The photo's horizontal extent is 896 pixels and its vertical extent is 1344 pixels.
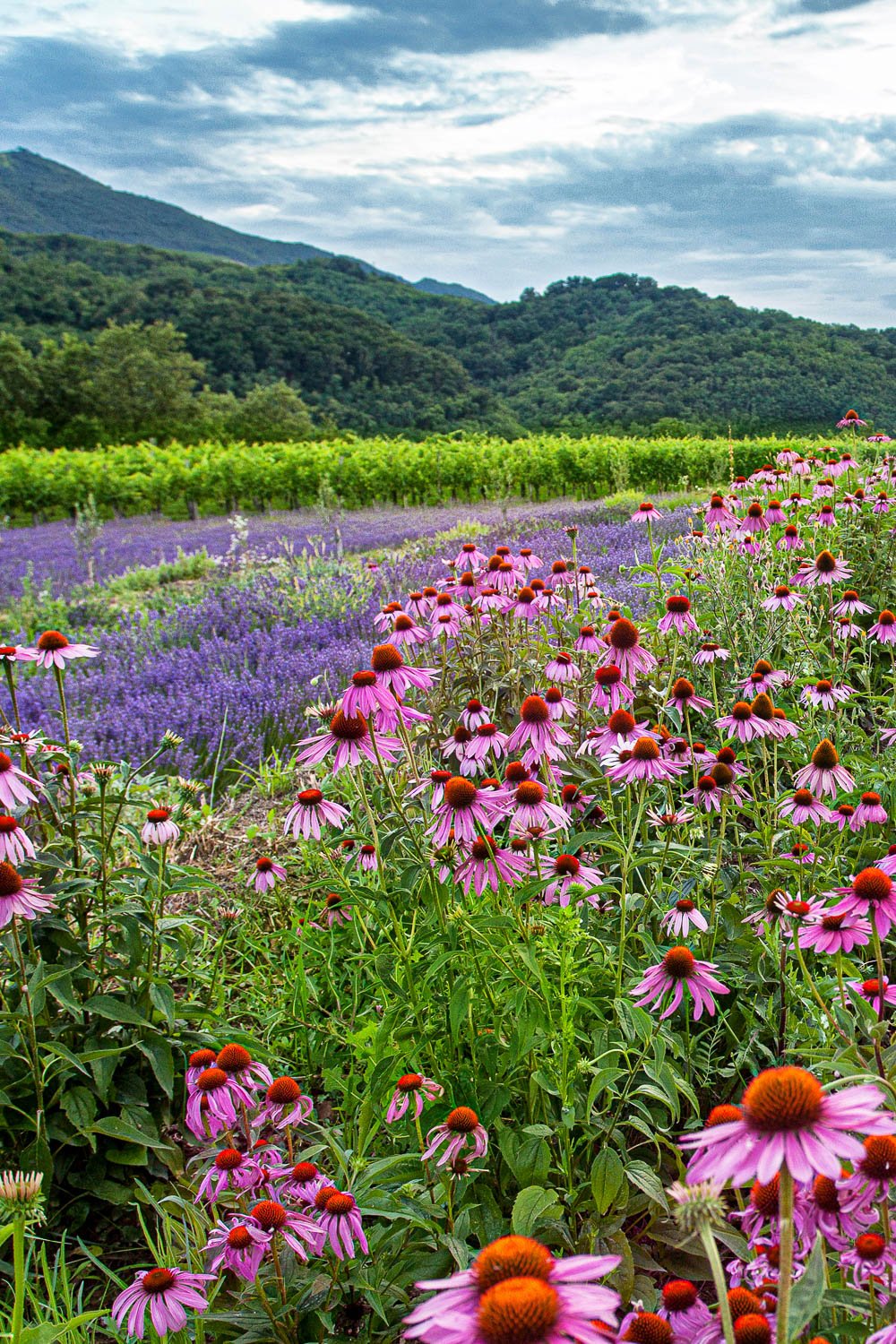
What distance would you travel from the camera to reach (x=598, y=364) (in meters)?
45.3

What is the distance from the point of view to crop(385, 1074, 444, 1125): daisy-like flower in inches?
54.8

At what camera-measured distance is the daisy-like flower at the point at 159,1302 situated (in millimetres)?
1129

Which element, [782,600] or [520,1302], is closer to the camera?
[520,1302]

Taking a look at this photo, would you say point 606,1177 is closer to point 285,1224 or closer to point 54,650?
point 285,1224

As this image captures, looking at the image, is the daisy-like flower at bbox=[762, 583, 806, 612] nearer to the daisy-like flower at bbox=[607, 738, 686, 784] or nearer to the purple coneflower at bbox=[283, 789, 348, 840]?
the daisy-like flower at bbox=[607, 738, 686, 784]

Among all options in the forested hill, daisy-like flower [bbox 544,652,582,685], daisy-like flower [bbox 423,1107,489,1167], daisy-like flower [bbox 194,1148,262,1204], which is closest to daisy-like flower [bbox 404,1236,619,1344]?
daisy-like flower [bbox 423,1107,489,1167]

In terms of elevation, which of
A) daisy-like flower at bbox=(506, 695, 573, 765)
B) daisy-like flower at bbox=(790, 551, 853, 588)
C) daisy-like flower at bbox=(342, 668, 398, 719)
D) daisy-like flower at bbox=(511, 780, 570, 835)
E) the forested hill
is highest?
the forested hill

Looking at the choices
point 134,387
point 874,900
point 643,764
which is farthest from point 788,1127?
point 134,387

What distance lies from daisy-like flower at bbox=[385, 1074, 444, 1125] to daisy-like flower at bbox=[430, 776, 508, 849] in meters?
0.37

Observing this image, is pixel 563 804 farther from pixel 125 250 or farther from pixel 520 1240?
pixel 125 250

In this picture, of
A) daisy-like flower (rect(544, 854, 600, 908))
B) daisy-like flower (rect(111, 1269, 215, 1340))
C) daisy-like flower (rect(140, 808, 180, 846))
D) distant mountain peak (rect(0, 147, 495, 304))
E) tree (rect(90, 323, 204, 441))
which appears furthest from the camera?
distant mountain peak (rect(0, 147, 495, 304))

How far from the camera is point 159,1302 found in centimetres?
114

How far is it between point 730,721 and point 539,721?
1.97 feet

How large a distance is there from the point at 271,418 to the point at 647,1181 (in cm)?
3297
